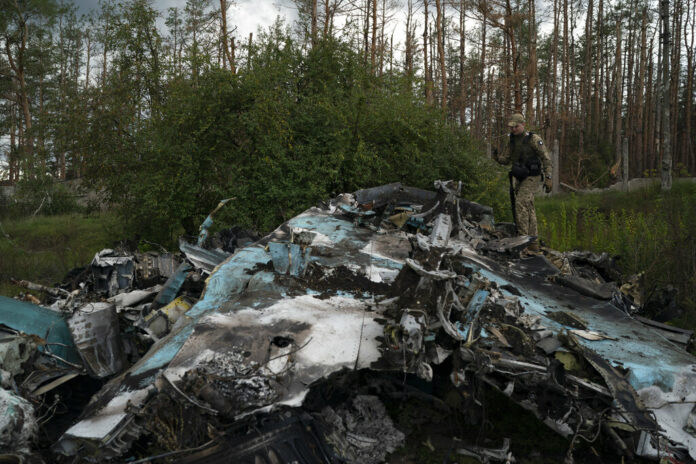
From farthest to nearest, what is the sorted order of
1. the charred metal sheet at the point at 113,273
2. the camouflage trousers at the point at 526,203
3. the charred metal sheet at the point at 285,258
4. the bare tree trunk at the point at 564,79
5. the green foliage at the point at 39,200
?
the bare tree trunk at the point at 564,79
the green foliage at the point at 39,200
the camouflage trousers at the point at 526,203
the charred metal sheet at the point at 113,273
the charred metal sheet at the point at 285,258

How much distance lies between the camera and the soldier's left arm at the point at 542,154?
639cm

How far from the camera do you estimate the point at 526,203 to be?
672 cm

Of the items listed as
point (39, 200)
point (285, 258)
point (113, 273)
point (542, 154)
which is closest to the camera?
point (285, 258)

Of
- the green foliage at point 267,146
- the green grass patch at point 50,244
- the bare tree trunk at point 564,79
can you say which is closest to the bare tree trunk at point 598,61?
the bare tree trunk at point 564,79

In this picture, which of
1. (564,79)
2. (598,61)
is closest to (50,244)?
(564,79)

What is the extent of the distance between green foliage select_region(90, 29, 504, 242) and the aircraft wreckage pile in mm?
4229

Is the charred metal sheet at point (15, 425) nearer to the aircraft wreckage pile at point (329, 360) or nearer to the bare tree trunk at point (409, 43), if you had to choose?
the aircraft wreckage pile at point (329, 360)

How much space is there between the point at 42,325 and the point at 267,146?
5391 mm

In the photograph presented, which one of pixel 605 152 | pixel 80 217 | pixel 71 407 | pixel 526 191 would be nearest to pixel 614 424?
pixel 71 407

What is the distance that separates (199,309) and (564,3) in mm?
26145

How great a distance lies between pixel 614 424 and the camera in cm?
254

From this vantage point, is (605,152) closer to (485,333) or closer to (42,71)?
(485,333)

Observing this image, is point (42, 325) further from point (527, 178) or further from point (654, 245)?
point (654, 245)

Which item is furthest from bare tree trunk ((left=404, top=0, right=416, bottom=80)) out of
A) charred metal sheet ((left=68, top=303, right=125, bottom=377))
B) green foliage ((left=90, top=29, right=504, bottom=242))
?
charred metal sheet ((left=68, top=303, right=125, bottom=377))
